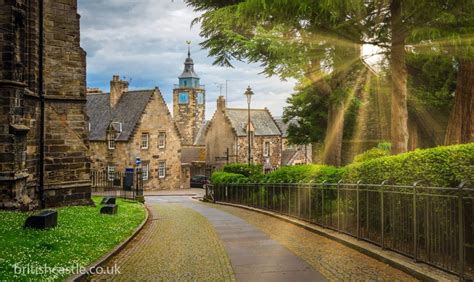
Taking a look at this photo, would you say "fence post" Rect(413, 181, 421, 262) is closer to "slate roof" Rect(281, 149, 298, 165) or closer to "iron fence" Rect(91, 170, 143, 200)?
"iron fence" Rect(91, 170, 143, 200)

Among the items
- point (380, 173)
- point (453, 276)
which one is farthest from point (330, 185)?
point (453, 276)

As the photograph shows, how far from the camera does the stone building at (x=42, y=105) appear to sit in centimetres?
1530

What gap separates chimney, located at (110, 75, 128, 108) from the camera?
57.2 metres

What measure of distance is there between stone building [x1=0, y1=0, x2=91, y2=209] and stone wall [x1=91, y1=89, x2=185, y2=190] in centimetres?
3270

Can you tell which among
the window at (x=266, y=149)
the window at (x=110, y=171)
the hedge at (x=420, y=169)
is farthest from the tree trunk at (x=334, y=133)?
the window at (x=266, y=149)

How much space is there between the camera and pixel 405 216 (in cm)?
948

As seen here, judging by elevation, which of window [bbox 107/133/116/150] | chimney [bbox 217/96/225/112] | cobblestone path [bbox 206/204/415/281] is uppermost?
chimney [bbox 217/96/225/112]

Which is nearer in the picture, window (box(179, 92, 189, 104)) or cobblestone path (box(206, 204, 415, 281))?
cobblestone path (box(206, 204, 415, 281))

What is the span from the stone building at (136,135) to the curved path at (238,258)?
132 feet

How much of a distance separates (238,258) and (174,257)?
4.62ft

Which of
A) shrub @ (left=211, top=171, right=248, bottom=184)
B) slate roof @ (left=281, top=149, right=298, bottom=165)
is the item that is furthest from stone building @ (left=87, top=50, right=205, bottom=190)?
shrub @ (left=211, top=171, right=248, bottom=184)

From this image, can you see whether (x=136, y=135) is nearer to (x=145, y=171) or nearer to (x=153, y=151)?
(x=153, y=151)

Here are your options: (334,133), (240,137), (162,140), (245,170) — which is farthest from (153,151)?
(334,133)

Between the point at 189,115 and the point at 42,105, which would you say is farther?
the point at 189,115
